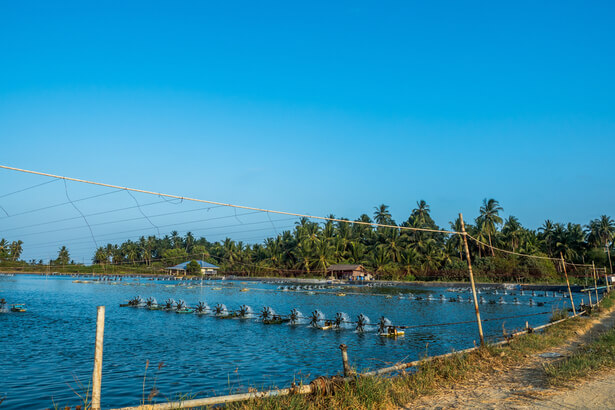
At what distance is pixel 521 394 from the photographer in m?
7.66

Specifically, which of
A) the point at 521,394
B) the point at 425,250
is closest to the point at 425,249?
the point at 425,250

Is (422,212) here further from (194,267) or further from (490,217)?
(194,267)

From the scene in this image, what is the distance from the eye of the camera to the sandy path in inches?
276

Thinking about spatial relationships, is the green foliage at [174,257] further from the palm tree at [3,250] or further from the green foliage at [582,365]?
the green foliage at [582,365]

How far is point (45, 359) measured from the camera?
52.1 ft

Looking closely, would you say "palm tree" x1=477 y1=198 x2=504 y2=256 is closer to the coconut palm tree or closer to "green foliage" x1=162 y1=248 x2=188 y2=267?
the coconut palm tree

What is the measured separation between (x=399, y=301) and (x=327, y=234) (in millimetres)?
41286

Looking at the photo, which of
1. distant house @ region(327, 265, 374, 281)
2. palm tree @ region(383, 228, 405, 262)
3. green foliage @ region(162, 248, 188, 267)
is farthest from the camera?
green foliage @ region(162, 248, 188, 267)

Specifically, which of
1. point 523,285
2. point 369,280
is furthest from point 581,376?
point 369,280

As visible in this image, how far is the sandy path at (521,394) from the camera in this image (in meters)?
7.02

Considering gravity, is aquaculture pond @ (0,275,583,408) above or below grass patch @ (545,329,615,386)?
below

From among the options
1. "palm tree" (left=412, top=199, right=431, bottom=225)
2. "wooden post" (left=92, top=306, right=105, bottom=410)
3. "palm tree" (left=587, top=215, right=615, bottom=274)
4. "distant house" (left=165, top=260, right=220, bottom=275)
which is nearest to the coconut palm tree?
"palm tree" (left=412, top=199, right=431, bottom=225)

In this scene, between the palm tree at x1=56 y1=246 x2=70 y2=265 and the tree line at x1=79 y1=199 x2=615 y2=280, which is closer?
the tree line at x1=79 y1=199 x2=615 y2=280

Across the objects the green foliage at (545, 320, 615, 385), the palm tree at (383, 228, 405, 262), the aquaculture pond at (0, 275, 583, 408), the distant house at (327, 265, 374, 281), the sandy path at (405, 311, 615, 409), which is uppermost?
the palm tree at (383, 228, 405, 262)
